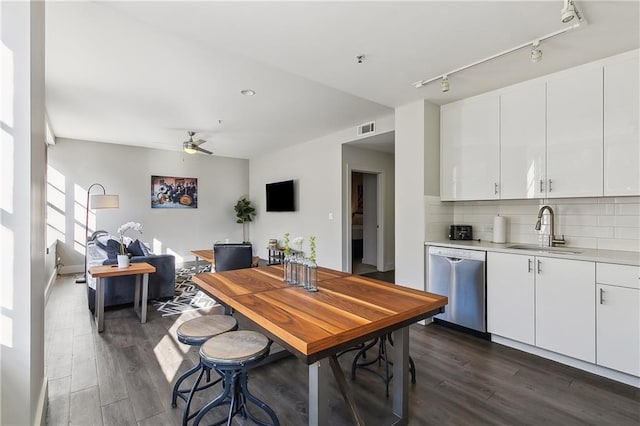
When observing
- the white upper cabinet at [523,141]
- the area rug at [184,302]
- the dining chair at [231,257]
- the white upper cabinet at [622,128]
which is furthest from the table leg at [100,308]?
the white upper cabinet at [622,128]

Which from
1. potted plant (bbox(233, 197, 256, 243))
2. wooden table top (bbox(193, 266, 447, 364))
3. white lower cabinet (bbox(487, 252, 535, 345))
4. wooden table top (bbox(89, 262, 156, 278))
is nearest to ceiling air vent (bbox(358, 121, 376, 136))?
white lower cabinet (bbox(487, 252, 535, 345))

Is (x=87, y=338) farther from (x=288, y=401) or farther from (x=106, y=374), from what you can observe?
(x=288, y=401)

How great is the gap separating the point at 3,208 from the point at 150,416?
Result: 1444mm

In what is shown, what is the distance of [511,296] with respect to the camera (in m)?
2.82

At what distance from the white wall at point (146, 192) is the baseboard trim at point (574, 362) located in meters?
6.77

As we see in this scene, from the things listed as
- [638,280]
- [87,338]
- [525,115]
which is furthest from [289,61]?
[87,338]

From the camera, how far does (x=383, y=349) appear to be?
2.34m

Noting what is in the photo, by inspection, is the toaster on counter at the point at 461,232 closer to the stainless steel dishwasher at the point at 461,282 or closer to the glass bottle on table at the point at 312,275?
the stainless steel dishwasher at the point at 461,282

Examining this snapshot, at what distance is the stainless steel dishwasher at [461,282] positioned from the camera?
301 cm

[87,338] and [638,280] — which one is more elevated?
[638,280]

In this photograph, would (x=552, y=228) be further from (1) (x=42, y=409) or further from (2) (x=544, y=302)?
(1) (x=42, y=409)

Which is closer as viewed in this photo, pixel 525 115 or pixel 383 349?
pixel 383 349

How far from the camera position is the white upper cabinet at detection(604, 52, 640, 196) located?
239 centimetres

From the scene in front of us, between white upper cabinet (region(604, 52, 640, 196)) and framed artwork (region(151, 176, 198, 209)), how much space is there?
7548 millimetres
